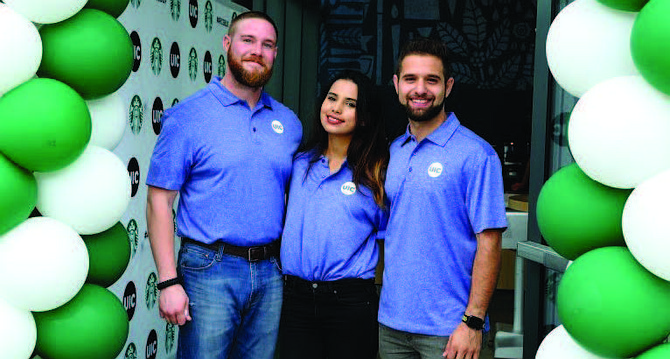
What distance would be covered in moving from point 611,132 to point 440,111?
3.00 ft

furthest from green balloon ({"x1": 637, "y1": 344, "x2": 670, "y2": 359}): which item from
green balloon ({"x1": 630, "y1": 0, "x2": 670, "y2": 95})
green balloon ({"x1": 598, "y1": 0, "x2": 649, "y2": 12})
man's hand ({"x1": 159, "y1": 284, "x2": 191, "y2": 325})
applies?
man's hand ({"x1": 159, "y1": 284, "x2": 191, "y2": 325})

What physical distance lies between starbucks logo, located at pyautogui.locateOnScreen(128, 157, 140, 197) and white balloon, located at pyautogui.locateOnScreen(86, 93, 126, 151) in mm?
1369

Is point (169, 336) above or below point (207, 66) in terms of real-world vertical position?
below

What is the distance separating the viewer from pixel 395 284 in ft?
7.00

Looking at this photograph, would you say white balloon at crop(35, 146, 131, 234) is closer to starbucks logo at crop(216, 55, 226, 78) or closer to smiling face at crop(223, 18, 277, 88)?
smiling face at crop(223, 18, 277, 88)

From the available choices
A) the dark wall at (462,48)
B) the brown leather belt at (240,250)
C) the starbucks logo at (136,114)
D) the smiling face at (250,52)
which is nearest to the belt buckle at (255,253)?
the brown leather belt at (240,250)

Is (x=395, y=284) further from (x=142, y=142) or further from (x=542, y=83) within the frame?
(x=142, y=142)

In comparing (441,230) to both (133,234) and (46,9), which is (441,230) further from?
(133,234)

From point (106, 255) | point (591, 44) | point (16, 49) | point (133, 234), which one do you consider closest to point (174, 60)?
point (133, 234)

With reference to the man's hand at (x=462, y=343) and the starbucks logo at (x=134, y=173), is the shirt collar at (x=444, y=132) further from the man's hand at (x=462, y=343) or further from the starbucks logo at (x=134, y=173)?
the starbucks logo at (x=134, y=173)

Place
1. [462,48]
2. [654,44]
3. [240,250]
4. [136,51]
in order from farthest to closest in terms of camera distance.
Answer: [462,48] < [136,51] < [240,250] < [654,44]

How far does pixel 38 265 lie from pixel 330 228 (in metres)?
0.90

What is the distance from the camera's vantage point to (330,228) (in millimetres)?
2215

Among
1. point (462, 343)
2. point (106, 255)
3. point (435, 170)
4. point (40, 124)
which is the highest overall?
point (40, 124)
